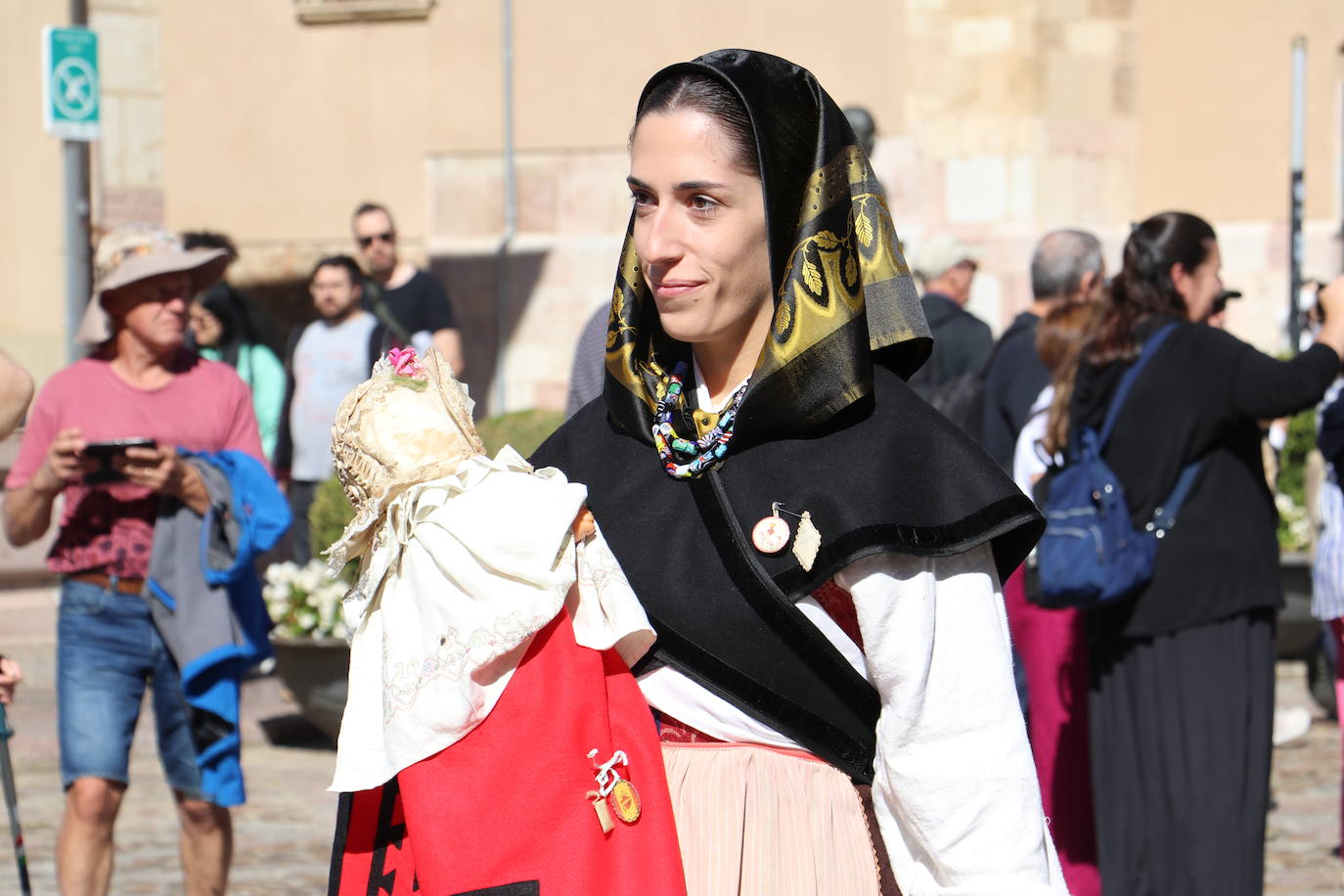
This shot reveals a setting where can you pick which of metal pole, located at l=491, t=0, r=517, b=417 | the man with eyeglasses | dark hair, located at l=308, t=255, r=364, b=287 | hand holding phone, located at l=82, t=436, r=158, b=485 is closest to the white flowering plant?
dark hair, located at l=308, t=255, r=364, b=287

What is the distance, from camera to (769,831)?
2518 mm

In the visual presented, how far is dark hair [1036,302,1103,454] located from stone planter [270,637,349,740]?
321cm

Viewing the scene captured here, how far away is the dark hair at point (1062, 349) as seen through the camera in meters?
5.82

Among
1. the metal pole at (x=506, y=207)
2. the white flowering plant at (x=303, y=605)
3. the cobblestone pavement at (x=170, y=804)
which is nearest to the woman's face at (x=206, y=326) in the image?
the cobblestone pavement at (x=170, y=804)

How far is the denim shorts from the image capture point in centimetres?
537

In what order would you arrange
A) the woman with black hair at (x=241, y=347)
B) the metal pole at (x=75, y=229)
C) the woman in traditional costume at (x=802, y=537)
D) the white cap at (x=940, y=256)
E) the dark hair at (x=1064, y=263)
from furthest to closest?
the woman with black hair at (x=241, y=347), the metal pole at (x=75, y=229), the white cap at (x=940, y=256), the dark hair at (x=1064, y=263), the woman in traditional costume at (x=802, y=537)

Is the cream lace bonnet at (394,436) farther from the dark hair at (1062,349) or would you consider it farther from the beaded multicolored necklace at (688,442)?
the dark hair at (1062,349)

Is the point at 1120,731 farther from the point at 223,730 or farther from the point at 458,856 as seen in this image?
the point at 458,856

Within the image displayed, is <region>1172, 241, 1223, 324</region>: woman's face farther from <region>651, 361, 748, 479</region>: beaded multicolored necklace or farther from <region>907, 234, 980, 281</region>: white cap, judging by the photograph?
<region>651, 361, 748, 479</region>: beaded multicolored necklace

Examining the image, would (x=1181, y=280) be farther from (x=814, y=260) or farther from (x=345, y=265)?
(x=345, y=265)

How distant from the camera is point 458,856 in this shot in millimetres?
2273

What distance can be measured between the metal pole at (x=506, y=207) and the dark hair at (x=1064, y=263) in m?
9.15

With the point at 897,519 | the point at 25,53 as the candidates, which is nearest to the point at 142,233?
the point at 897,519

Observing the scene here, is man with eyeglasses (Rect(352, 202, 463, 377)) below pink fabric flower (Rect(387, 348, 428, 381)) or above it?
below
